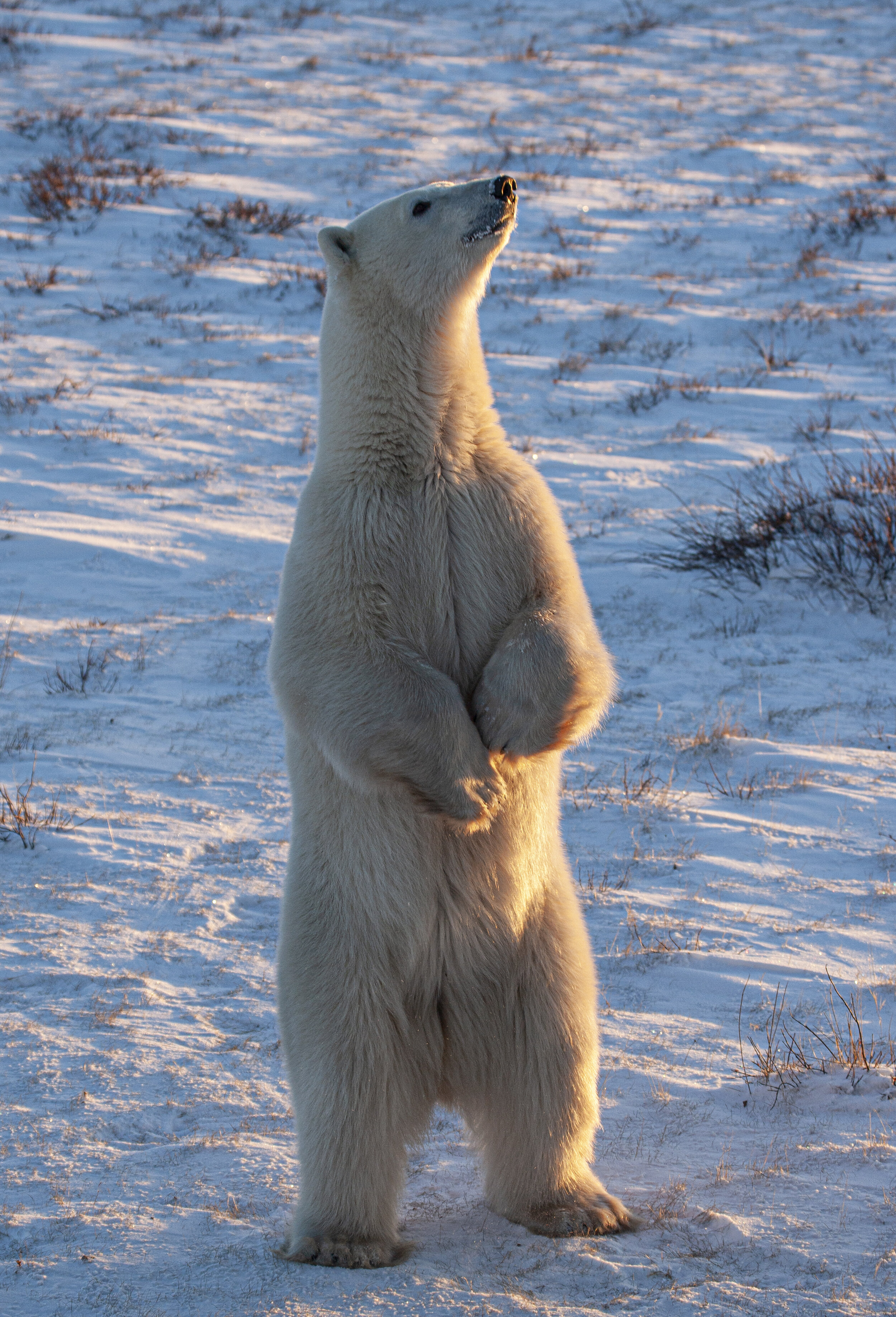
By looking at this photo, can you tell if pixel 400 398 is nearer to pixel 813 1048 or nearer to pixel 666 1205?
pixel 666 1205

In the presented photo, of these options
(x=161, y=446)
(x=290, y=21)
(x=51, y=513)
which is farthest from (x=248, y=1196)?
(x=290, y=21)

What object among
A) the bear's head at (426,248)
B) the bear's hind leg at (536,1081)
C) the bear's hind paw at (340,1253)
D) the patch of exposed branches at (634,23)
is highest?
the patch of exposed branches at (634,23)

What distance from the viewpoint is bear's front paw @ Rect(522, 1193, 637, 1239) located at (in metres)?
2.68

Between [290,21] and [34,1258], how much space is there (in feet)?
62.9

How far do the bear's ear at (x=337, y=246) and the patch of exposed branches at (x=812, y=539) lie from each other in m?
4.19

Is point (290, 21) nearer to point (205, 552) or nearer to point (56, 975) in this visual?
point (205, 552)

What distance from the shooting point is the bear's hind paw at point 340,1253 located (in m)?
2.53

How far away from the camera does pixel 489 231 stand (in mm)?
2936

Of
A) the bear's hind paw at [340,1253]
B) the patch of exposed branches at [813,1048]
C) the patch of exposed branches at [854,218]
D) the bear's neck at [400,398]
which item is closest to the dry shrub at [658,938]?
the patch of exposed branches at [813,1048]

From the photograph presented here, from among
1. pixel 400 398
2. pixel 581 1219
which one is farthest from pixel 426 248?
pixel 581 1219

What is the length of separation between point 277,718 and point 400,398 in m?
3.08

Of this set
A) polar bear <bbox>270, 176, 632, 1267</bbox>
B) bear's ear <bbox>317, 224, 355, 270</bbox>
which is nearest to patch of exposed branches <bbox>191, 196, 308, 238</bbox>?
bear's ear <bbox>317, 224, 355, 270</bbox>

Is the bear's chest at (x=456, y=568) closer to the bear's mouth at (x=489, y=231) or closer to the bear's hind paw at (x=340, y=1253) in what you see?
the bear's mouth at (x=489, y=231)

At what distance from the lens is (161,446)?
8703 mm
